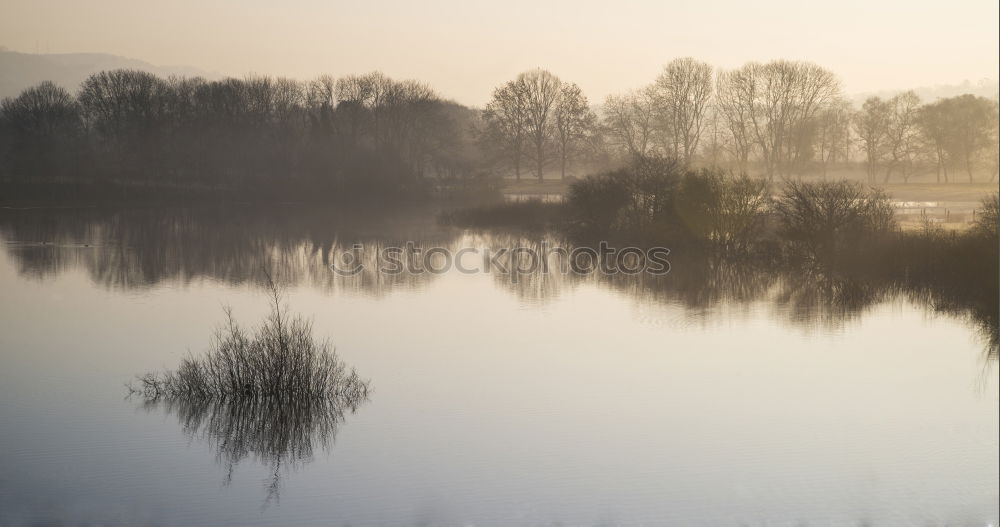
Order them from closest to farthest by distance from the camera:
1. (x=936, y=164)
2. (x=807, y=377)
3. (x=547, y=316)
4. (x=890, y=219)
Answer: (x=807, y=377) < (x=547, y=316) < (x=890, y=219) < (x=936, y=164)

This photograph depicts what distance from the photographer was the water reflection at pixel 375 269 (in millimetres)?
22469

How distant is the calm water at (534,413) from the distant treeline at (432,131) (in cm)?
3795

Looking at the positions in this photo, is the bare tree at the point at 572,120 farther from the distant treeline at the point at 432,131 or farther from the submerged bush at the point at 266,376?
the submerged bush at the point at 266,376

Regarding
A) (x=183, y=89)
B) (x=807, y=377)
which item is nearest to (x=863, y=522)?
(x=807, y=377)

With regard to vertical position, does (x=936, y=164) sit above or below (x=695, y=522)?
above

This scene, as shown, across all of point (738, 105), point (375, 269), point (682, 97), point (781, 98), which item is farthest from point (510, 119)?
point (375, 269)

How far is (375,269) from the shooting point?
28859mm

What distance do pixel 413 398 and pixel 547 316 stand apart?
7.49m

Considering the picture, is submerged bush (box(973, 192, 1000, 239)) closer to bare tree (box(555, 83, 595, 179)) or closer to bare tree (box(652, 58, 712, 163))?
bare tree (box(652, 58, 712, 163))

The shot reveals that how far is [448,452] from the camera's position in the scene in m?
11.8

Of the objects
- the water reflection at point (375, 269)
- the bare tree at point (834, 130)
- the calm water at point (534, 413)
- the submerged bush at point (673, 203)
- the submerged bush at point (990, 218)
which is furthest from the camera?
the bare tree at point (834, 130)

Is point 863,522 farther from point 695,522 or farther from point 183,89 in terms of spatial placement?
point 183,89

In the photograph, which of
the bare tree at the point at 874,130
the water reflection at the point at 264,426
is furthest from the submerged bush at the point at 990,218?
the bare tree at the point at 874,130

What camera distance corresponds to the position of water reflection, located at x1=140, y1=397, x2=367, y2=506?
1151 cm
